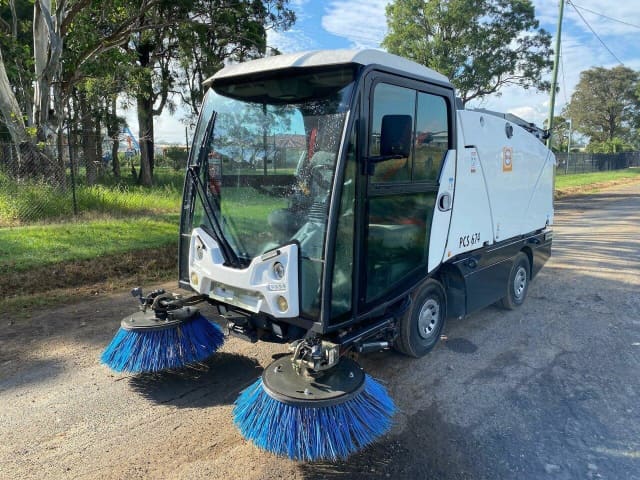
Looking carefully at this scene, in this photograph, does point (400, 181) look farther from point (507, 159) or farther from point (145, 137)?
point (145, 137)

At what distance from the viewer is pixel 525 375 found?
4.10 metres

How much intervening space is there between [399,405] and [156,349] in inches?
76.3

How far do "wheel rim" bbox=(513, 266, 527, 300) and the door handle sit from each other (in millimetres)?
2144

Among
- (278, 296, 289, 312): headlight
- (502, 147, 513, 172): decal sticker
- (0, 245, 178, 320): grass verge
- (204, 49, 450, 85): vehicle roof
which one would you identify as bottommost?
(0, 245, 178, 320): grass verge

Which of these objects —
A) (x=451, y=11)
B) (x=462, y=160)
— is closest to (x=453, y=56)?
(x=451, y=11)

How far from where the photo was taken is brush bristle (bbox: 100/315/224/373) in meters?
3.69

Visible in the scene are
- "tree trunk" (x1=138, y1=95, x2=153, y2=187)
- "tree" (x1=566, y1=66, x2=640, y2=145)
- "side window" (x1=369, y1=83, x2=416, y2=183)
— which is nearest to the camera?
"side window" (x1=369, y1=83, x2=416, y2=183)

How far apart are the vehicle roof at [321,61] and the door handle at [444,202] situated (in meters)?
1.04

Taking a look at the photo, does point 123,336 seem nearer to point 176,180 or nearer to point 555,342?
point 555,342

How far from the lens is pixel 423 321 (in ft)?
14.0

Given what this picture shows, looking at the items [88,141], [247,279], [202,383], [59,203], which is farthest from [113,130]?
[247,279]

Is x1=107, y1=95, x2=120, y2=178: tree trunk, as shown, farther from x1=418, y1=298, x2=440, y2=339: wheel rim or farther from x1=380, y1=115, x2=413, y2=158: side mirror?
x1=380, y1=115, x2=413, y2=158: side mirror

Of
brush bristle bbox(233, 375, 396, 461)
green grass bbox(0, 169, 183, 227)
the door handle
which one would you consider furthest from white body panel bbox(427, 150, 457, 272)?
green grass bbox(0, 169, 183, 227)

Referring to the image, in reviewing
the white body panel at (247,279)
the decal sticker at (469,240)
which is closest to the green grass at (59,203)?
the white body panel at (247,279)
